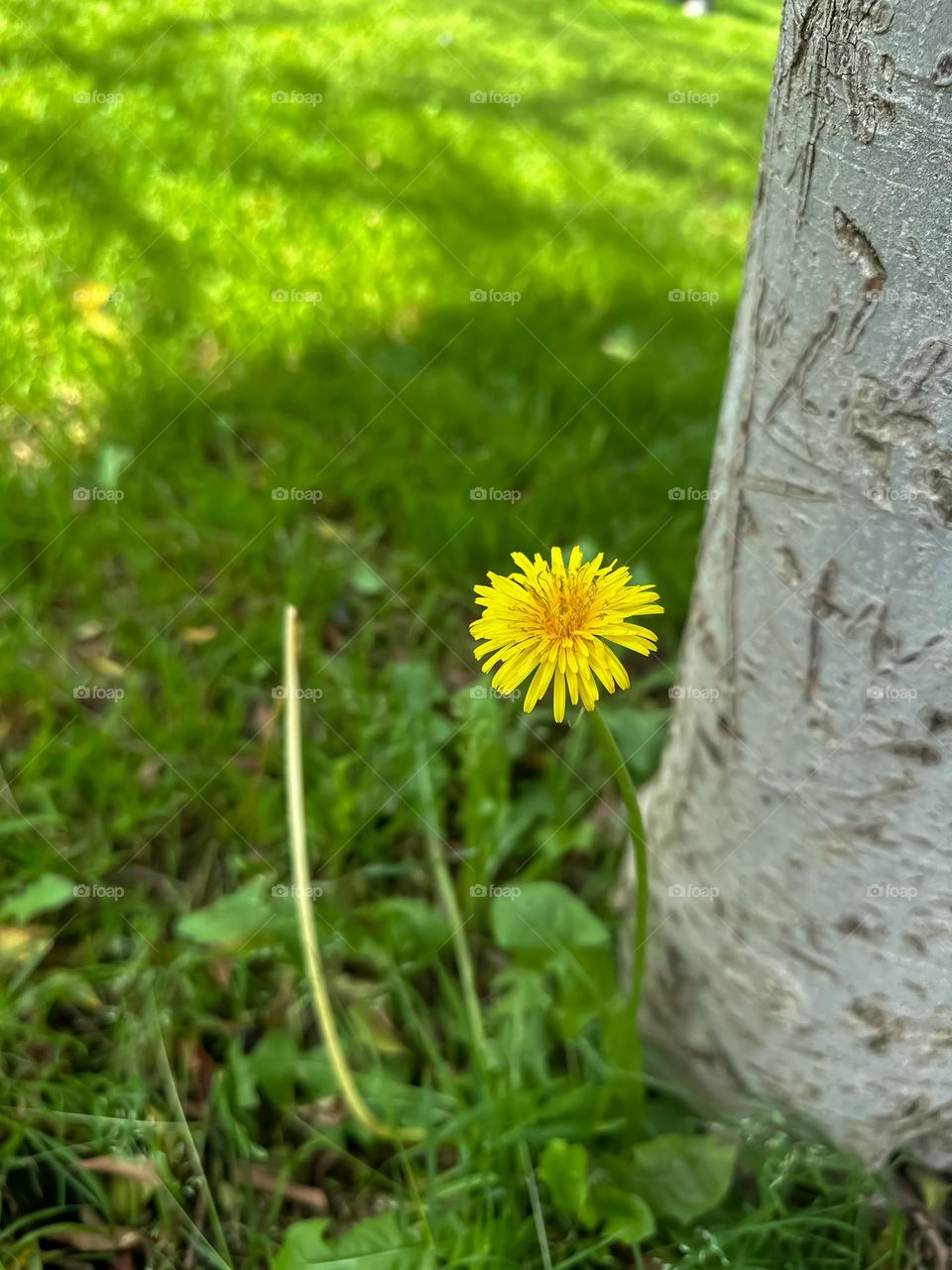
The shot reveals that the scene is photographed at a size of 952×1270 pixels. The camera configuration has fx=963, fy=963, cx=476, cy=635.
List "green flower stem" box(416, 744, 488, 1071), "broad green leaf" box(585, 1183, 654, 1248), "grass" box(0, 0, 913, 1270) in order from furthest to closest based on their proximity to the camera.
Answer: "green flower stem" box(416, 744, 488, 1071)
"grass" box(0, 0, 913, 1270)
"broad green leaf" box(585, 1183, 654, 1248)

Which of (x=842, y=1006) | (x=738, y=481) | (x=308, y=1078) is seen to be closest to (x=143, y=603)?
(x=308, y=1078)

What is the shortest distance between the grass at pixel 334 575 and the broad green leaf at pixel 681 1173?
1.2 inches

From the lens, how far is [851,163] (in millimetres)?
802

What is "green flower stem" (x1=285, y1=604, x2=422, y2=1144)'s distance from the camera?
54.0 inches

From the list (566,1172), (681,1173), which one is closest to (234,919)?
(566,1172)

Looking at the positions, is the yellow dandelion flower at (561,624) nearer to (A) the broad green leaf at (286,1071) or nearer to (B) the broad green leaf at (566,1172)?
(B) the broad green leaf at (566,1172)

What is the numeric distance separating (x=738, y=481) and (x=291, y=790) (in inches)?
32.6

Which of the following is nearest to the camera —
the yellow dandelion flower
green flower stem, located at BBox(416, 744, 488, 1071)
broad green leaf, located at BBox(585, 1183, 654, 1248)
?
the yellow dandelion flower

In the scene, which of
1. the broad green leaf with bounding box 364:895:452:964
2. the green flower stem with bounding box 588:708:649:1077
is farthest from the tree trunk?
the broad green leaf with bounding box 364:895:452:964

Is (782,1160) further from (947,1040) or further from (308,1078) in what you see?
(308,1078)

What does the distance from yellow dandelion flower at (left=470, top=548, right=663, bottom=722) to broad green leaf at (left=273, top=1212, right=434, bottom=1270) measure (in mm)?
814

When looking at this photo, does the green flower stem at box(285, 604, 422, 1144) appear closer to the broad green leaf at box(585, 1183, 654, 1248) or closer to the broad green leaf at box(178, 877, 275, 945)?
the broad green leaf at box(178, 877, 275, 945)

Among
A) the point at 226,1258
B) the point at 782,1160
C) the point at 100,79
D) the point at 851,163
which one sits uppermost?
the point at 100,79

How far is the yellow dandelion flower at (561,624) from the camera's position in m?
0.78
